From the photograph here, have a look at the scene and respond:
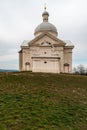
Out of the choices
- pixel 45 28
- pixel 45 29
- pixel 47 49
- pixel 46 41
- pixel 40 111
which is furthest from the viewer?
pixel 45 28

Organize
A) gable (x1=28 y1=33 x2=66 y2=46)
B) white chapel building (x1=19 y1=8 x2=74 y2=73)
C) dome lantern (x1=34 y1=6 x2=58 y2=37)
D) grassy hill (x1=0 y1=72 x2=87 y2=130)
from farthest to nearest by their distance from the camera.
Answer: dome lantern (x1=34 y1=6 x2=58 y2=37), gable (x1=28 y1=33 x2=66 y2=46), white chapel building (x1=19 y1=8 x2=74 y2=73), grassy hill (x1=0 y1=72 x2=87 y2=130)

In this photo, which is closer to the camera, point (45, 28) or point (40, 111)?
point (40, 111)

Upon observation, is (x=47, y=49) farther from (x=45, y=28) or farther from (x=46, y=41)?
(x=45, y=28)

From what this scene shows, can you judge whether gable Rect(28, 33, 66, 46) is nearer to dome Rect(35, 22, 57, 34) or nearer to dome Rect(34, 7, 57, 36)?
dome Rect(34, 7, 57, 36)

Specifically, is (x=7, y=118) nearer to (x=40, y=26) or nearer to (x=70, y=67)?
(x=70, y=67)

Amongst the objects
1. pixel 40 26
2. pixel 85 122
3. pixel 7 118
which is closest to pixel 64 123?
pixel 85 122

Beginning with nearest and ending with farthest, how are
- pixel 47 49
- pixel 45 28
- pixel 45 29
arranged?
pixel 47 49 → pixel 45 29 → pixel 45 28

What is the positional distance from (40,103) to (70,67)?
102ft

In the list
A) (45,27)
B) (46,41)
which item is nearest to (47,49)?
(46,41)

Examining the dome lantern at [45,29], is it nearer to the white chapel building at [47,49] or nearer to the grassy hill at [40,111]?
the white chapel building at [47,49]

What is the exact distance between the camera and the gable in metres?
39.5

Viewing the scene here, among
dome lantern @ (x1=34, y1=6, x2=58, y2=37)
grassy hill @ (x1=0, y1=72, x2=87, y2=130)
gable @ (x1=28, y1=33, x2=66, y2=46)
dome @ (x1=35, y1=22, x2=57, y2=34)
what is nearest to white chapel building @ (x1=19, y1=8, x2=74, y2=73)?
gable @ (x1=28, y1=33, x2=66, y2=46)

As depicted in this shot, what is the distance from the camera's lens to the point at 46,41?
40000mm

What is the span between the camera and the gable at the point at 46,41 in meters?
39.5
